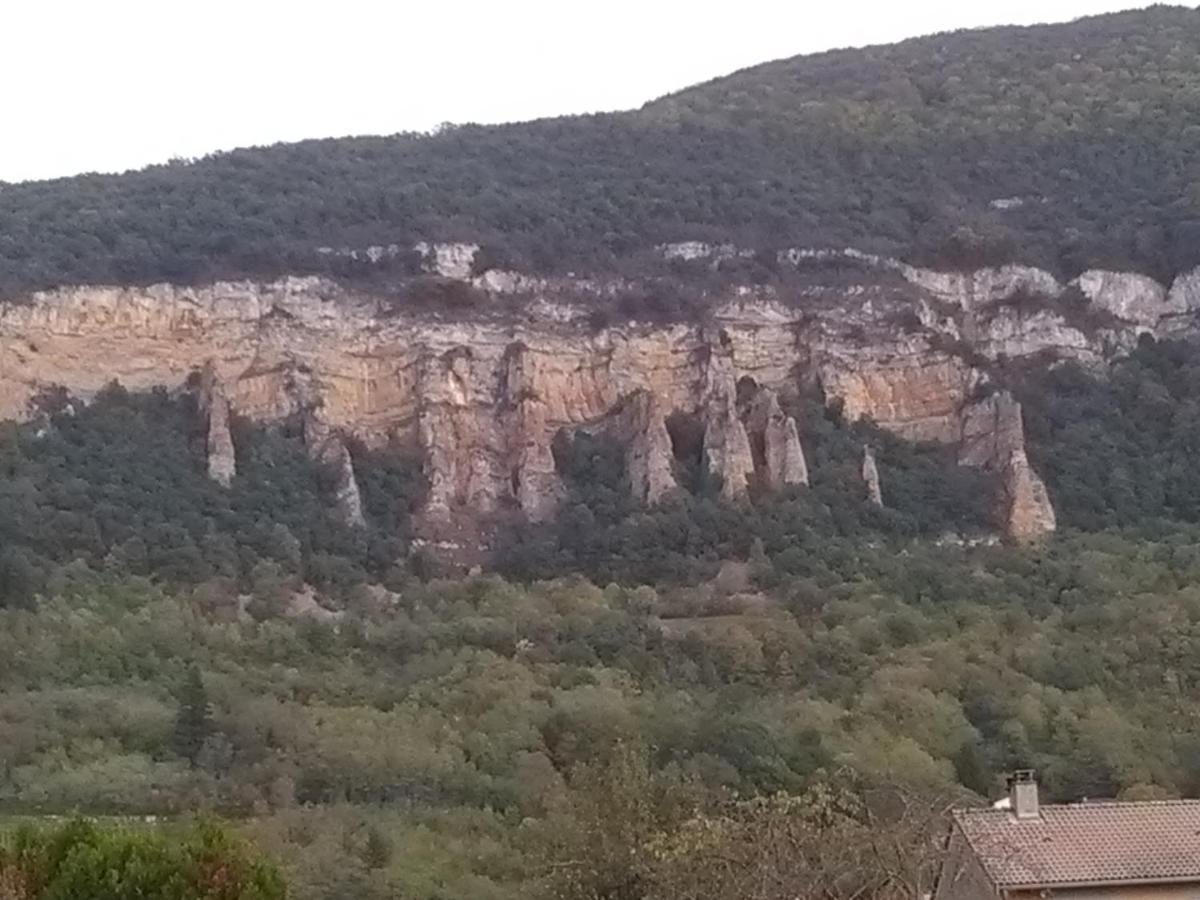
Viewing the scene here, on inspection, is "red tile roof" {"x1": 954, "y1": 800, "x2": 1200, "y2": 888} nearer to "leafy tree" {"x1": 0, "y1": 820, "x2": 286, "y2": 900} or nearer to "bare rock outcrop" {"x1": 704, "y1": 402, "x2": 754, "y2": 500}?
"leafy tree" {"x1": 0, "y1": 820, "x2": 286, "y2": 900}

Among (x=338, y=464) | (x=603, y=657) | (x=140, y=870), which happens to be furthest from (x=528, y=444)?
(x=140, y=870)

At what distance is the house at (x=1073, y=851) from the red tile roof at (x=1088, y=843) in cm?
1

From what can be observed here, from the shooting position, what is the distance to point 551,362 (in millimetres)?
67125

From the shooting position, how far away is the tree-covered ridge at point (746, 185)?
69.6 meters

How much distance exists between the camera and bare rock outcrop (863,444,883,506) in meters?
62.8

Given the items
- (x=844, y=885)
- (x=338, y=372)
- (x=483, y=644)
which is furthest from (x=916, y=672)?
(x=338, y=372)

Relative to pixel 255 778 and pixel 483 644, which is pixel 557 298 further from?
pixel 255 778

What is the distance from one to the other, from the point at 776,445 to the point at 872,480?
336 cm

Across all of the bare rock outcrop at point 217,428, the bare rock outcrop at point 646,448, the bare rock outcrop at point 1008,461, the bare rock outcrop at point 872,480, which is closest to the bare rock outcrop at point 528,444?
the bare rock outcrop at point 646,448

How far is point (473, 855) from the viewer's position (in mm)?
35938

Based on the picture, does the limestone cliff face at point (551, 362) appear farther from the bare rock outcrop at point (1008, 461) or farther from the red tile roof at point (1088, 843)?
the red tile roof at point (1088, 843)

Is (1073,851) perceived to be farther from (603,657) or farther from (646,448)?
(646,448)

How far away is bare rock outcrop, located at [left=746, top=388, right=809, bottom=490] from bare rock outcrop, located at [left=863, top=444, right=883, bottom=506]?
Result: 6.20ft

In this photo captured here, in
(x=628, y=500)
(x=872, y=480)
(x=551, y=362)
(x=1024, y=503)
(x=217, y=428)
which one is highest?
(x=551, y=362)
